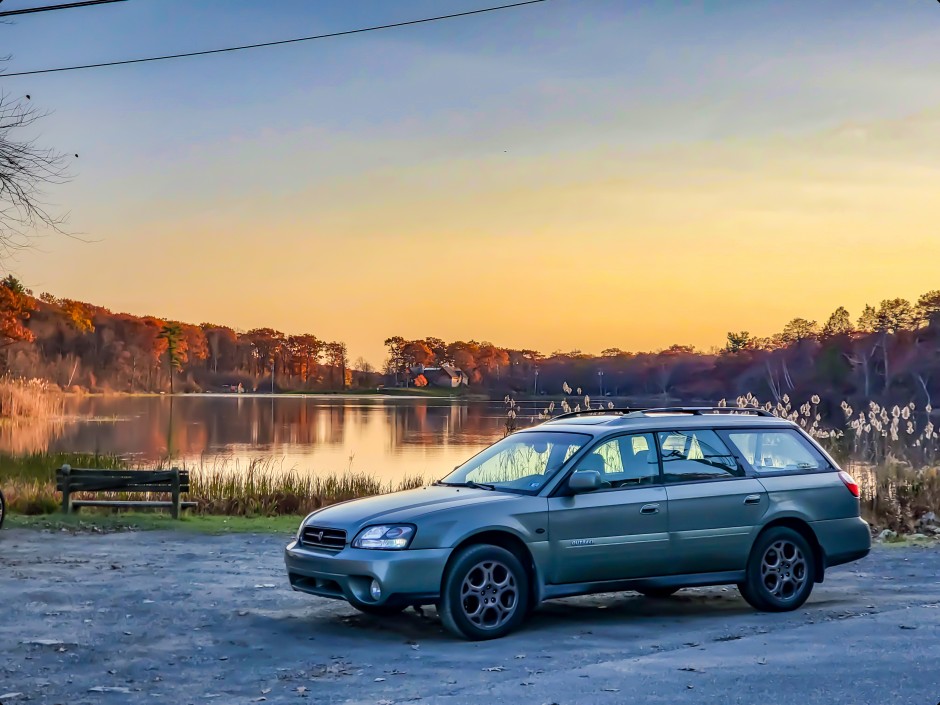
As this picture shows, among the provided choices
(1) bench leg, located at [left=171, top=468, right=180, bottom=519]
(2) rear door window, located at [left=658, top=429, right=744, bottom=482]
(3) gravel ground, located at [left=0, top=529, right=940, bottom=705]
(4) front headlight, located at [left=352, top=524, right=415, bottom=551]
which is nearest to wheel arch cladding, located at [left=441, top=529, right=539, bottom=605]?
(3) gravel ground, located at [left=0, top=529, right=940, bottom=705]

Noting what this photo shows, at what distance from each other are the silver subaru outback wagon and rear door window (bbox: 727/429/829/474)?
1 centimetres

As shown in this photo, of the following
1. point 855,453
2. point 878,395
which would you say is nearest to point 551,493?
point 855,453

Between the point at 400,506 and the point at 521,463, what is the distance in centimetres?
196

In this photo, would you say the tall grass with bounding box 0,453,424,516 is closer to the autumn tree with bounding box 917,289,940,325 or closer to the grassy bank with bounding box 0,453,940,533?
the grassy bank with bounding box 0,453,940,533

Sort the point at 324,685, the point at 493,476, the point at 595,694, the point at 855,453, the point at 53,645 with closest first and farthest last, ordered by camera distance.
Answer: the point at 595,694, the point at 324,685, the point at 53,645, the point at 493,476, the point at 855,453

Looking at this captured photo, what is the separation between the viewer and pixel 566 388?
94.6 ft

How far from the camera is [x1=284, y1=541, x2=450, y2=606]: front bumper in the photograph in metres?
9.39

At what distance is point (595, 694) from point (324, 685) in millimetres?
1890

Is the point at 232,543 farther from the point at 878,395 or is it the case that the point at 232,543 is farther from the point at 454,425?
the point at 878,395

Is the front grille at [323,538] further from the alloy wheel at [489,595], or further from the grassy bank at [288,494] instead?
the grassy bank at [288,494]

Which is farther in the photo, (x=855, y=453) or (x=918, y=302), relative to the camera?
(x=918, y=302)

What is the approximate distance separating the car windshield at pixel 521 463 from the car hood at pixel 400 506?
266 millimetres

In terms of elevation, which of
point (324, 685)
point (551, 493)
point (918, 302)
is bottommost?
point (324, 685)

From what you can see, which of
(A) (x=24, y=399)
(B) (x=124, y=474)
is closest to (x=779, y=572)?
(B) (x=124, y=474)
